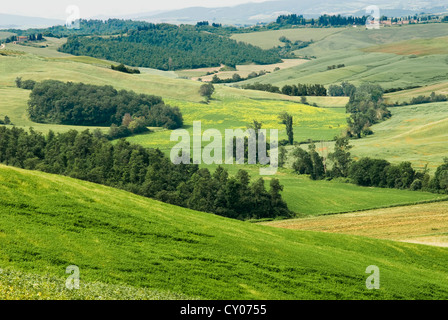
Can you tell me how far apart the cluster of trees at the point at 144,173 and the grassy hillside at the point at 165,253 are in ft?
133

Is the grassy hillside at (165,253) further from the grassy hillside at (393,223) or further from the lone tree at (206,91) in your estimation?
the lone tree at (206,91)

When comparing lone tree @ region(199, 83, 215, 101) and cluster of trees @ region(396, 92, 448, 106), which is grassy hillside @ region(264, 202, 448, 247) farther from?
lone tree @ region(199, 83, 215, 101)

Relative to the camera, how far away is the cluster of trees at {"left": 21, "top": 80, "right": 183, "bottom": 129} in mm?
158125

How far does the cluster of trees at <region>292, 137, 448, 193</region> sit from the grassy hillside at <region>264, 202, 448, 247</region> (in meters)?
10.9

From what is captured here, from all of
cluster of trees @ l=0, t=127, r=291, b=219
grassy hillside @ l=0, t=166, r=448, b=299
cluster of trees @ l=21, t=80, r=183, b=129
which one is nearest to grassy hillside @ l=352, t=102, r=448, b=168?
cluster of trees @ l=0, t=127, r=291, b=219

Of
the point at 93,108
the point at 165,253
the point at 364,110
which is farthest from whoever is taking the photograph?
the point at 364,110

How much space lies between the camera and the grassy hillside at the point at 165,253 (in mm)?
25281

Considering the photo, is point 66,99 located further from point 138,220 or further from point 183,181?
point 138,220

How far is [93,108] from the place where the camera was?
162m

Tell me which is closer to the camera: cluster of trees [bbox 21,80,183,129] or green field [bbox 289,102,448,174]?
green field [bbox 289,102,448,174]

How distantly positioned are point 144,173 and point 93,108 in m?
81.8

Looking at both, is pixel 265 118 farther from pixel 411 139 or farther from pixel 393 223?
pixel 393 223

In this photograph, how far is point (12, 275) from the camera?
22.1 meters

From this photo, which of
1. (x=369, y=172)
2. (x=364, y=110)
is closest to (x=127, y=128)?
(x=364, y=110)
